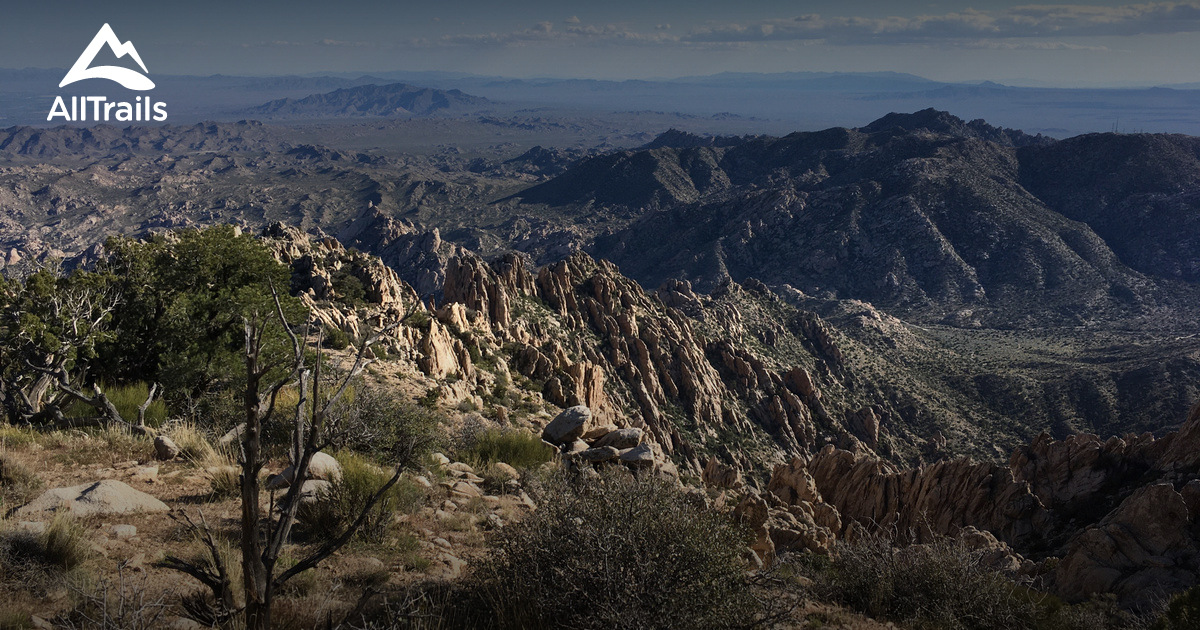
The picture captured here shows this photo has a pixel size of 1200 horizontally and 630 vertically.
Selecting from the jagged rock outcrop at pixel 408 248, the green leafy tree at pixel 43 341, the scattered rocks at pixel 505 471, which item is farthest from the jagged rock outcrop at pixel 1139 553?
the jagged rock outcrop at pixel 408 248

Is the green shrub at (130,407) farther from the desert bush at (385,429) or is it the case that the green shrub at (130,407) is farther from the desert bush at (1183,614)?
the desert bush at (1183,614)

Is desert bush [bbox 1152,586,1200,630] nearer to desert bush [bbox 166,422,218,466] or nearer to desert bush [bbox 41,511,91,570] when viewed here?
desert bush [bbox 41,511,91,570]

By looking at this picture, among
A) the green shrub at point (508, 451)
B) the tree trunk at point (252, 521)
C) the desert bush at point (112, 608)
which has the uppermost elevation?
the tree trunk at point (252, 521)

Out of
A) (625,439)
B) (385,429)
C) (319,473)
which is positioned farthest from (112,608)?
(625,439)

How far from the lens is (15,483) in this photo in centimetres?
788

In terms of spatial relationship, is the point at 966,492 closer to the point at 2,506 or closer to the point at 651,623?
the point at 651,623

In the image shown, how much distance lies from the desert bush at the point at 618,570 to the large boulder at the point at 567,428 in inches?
336

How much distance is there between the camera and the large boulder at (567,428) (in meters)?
15.1

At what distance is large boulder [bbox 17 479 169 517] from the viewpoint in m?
7.29

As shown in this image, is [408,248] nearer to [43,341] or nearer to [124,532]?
[43,341]

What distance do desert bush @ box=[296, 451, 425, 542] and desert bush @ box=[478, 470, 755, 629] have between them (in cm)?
203

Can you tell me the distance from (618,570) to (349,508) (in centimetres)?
398

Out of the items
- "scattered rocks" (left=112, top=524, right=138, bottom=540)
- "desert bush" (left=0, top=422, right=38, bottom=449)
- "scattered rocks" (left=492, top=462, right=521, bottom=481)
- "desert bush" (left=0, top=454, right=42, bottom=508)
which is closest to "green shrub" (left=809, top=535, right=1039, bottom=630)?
"scattered rocks" (left=492, top=462, right=521, bottom=481)

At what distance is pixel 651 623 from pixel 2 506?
7340 mm
